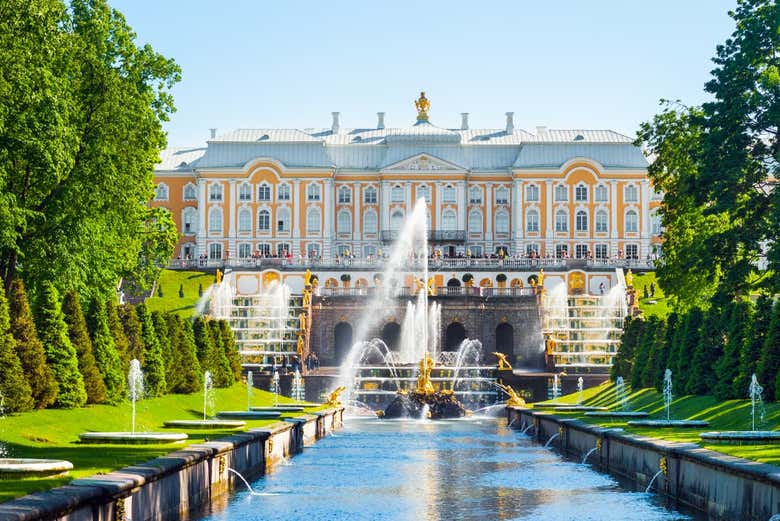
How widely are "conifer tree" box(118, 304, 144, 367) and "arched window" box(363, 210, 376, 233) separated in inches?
2716

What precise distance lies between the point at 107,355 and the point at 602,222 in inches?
2992

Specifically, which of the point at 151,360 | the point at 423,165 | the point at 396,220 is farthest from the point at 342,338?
the point at 151,360

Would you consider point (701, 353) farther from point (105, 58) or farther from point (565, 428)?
point (105, 58)

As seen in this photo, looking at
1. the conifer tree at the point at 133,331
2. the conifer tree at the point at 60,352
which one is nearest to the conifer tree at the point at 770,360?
the conifer tree at the point at 60,352

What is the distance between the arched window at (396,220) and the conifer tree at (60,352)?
76.5m

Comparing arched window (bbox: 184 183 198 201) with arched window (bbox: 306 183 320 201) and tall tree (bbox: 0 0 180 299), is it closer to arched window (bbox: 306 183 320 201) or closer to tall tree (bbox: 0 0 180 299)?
arched window (bbox: 306 183 320 201)

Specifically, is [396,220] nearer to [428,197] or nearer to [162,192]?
[428,197]

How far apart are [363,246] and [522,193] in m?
12.3

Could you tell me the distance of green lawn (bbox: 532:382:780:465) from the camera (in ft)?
60.9

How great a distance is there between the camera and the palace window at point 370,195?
10369 centimetres

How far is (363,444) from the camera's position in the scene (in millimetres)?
31891

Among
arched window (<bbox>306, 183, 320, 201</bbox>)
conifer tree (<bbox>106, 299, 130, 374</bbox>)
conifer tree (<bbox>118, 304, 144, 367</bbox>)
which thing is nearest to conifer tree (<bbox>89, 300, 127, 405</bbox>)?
conifer tree (<bbox>106, 299, 130, 374</bbox>)

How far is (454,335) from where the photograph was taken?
7131 centimetres

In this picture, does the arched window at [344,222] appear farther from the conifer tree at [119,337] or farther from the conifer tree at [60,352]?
the conifer tree at [60,352]
